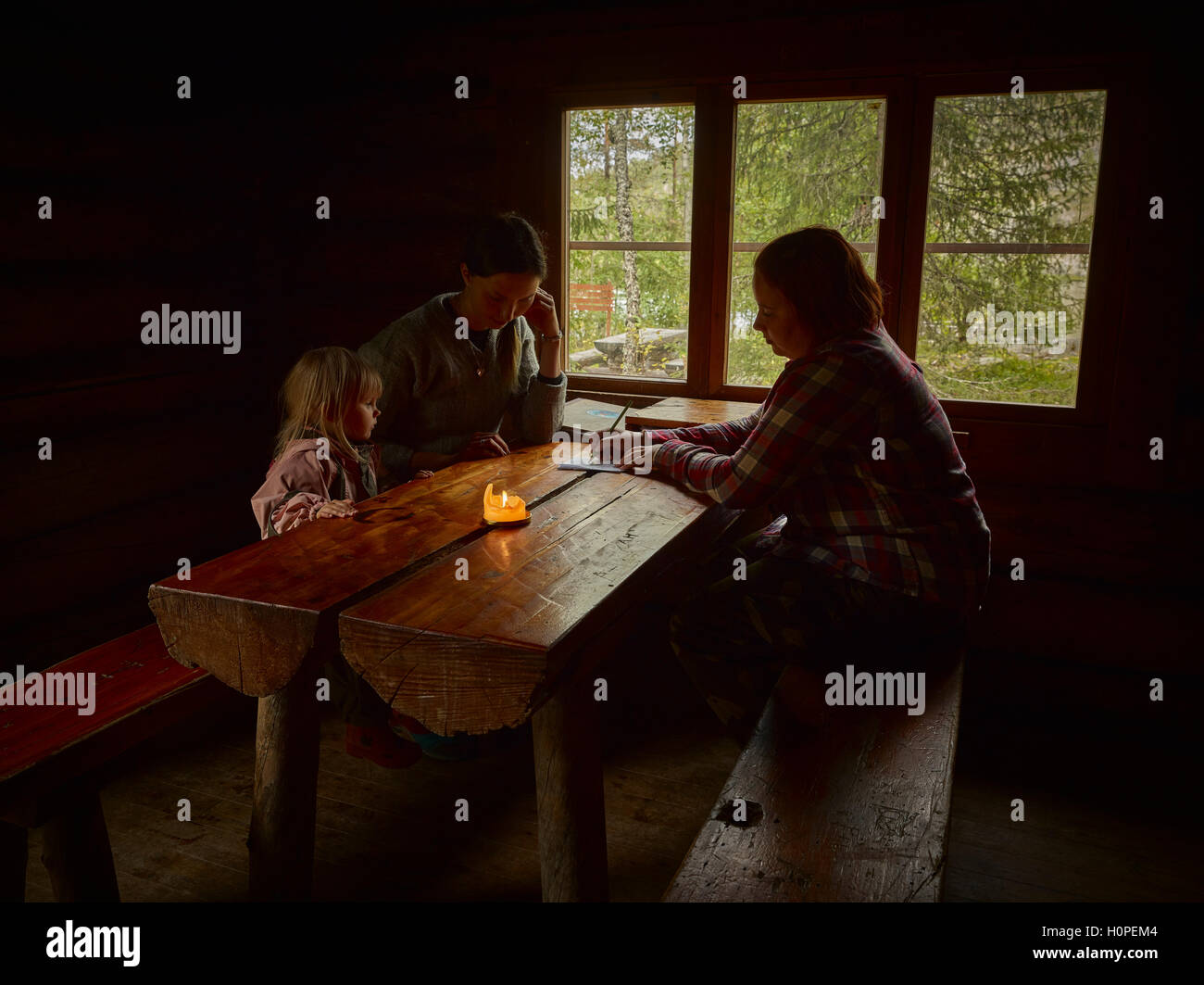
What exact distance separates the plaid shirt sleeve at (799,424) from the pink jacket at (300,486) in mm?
1175

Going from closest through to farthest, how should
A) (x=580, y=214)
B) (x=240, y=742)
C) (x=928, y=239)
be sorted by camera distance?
(x=240, y=742), (x=928, y=239), (x=580, y=214)

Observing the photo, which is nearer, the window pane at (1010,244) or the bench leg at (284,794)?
the bench leg at (284,794)

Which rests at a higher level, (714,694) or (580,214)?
(580,214)

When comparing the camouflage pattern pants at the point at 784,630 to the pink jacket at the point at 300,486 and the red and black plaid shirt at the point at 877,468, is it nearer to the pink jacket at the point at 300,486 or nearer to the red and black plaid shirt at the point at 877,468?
the red and black plaid shirt at the point at 877,468

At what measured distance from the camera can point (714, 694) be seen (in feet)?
8.39

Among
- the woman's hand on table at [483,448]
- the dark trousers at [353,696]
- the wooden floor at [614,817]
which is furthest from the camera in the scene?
the woman's hand on table at [483,448]

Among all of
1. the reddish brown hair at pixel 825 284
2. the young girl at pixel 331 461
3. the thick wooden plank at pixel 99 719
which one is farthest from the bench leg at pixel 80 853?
the reddish brown hair at pixel 825 284

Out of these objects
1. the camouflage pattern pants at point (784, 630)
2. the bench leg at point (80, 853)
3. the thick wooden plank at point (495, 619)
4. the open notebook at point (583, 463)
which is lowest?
the bench leg at point (80, 853)

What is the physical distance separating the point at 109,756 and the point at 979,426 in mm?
3188

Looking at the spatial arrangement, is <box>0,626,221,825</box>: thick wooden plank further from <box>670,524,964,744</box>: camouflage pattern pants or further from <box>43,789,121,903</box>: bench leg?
<box>670,524,964,744</box>: camouflage pattern pants

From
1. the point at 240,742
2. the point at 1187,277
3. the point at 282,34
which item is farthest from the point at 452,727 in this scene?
the point at 282,34

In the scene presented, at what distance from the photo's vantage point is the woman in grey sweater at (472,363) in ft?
10.3

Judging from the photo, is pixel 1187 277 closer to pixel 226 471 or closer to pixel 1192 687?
pixel 1192 687

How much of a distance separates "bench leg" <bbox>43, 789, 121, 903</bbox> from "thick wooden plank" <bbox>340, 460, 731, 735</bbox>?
0.94 m
